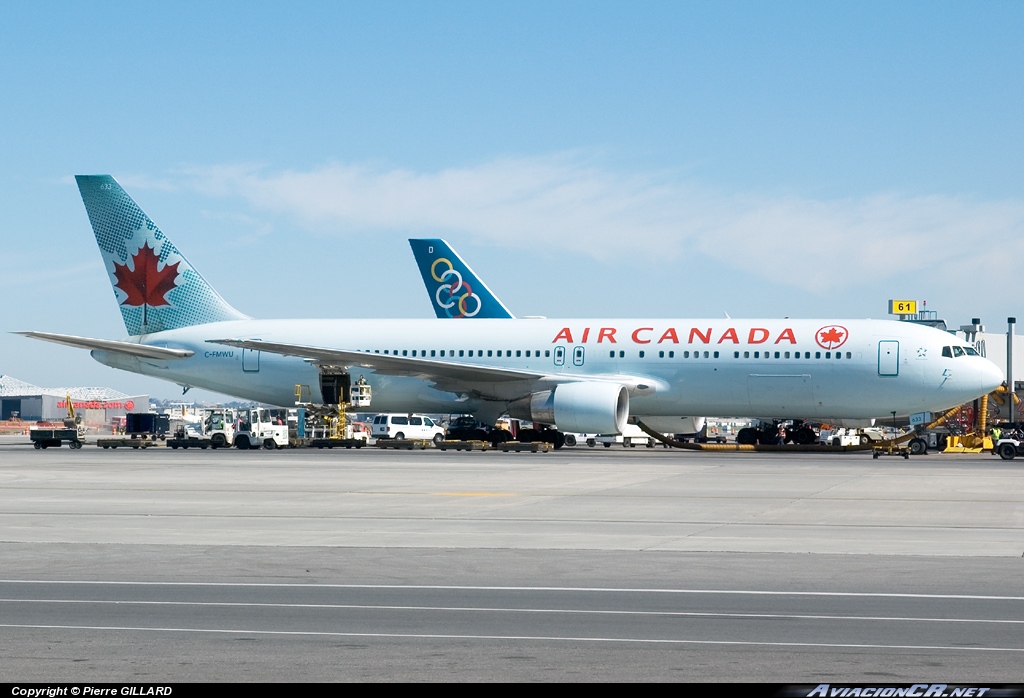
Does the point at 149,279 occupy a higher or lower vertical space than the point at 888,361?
higher

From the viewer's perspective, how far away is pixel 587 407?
4134 cm

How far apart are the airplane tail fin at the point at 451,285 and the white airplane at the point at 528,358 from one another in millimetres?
15411

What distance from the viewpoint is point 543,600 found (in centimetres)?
1138

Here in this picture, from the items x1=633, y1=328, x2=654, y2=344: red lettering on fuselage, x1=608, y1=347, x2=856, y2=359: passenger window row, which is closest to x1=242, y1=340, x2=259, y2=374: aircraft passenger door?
x1=633, y1=328, x2=654, y2=344: red lettering on fuselage

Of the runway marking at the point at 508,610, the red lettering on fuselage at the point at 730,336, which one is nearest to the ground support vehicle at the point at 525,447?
the red lettering on fuselage at the point at 730,336

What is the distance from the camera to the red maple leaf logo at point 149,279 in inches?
1953

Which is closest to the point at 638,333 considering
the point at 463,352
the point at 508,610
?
the point at 463,352

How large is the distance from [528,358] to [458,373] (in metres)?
2.86

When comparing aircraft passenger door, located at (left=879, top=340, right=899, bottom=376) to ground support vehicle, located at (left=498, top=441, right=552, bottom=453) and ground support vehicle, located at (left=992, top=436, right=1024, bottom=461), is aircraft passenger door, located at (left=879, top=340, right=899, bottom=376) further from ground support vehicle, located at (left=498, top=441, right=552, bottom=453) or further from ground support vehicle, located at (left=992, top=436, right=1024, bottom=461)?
ground support vehicle, located at (left=498, top=441, right=552, bottom=453)

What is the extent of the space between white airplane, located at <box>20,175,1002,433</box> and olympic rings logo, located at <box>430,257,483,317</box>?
50.9 ft

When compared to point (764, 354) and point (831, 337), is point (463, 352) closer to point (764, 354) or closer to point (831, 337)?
point (764, 354)

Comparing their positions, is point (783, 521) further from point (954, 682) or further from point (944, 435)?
point (944, 435)

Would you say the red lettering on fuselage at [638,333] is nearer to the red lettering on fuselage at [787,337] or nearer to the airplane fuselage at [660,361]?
the airplane fuselage at [660,361]

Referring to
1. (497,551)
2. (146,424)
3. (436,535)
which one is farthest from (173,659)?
(146,424)
